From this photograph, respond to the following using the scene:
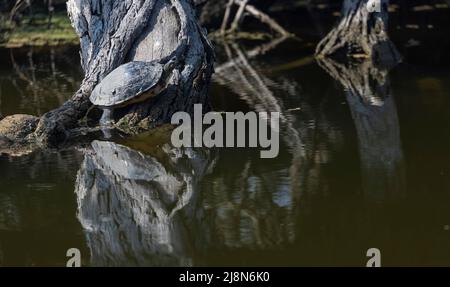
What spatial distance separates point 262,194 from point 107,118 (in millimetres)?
3336

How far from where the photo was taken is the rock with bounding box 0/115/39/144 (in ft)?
28.1

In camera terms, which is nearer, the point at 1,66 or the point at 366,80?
the point at 366,80

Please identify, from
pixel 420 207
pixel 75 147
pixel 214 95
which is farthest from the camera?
pixel 214 95

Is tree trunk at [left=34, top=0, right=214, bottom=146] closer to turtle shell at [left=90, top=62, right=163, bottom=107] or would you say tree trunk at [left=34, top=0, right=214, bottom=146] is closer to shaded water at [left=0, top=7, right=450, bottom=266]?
turtle shell at [left=90, top=62, right=163, bottom=107]

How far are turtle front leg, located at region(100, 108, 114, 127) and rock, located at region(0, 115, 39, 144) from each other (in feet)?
2.60

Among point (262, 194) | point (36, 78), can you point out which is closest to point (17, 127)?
point (262, 194)

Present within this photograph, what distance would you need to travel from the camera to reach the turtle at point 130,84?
8797 mm

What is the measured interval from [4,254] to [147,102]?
3850 mm

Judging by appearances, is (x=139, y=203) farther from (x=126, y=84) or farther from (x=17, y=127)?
(x=17, y=127)

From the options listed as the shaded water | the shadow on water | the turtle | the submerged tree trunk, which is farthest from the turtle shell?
the submerged tree trunk

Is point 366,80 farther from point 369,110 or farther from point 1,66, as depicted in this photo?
point 1,66

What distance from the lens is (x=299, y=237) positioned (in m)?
5.57

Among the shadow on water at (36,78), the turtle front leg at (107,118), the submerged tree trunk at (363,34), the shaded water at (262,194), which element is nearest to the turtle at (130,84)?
the turtle front leg at (107,118)
